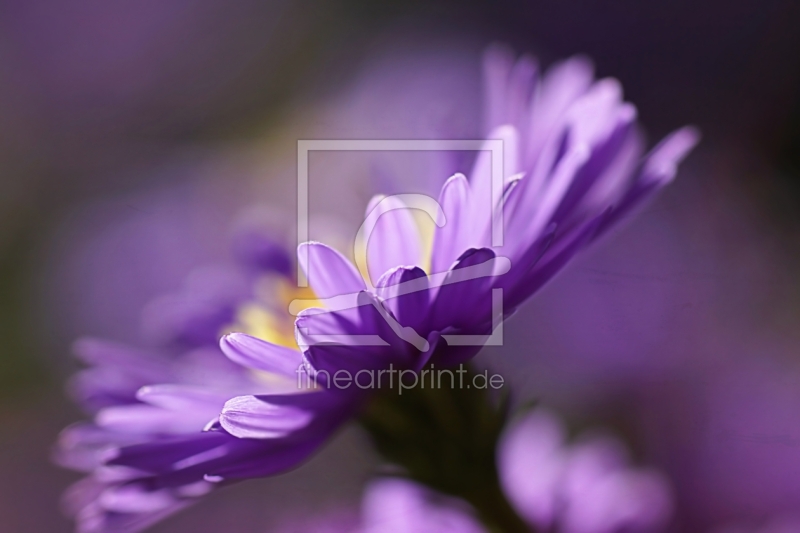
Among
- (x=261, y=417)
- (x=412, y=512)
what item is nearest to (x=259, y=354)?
(x=261, y=417)

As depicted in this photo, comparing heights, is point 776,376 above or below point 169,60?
below

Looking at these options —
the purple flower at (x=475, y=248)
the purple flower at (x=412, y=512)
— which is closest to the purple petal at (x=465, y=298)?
the purple flower at (x=475, y=248)

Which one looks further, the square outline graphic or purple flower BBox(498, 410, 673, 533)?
purple flower BBox(498, 410, 673, 533)

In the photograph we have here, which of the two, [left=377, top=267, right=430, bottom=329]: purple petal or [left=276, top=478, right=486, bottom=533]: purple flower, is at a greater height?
[left=377, top=267, right=430, bottom=329]: purple petal

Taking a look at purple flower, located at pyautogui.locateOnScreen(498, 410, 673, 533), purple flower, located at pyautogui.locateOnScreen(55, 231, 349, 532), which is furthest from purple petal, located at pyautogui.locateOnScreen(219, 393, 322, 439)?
purple flower, located at pyautogui.locateOnScreen(498, 410, 673, 533)

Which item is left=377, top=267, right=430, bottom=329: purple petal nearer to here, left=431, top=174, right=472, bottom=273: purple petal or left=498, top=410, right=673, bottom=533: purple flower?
left=431, top=174, right=472, bottom=273: purple petal

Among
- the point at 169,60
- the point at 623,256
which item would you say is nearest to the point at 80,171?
the point at 169,60

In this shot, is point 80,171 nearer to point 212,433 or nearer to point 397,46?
point 397,46
